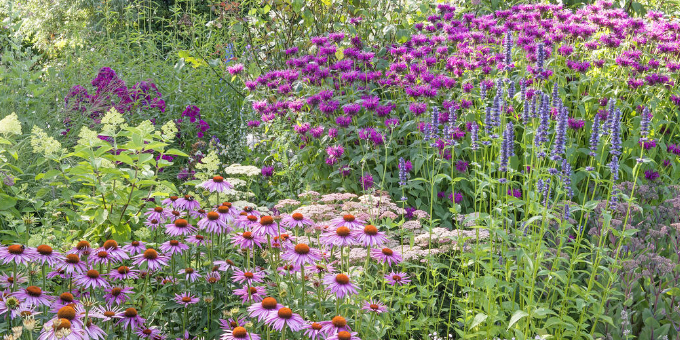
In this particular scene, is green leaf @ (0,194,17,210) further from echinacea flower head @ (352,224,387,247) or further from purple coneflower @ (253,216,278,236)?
echinacea flower head @ (352,224,387,247)

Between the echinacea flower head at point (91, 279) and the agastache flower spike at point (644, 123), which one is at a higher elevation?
the agastache flower spike at point (644, 123)

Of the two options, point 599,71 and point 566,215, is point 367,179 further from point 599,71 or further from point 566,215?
point 599,71

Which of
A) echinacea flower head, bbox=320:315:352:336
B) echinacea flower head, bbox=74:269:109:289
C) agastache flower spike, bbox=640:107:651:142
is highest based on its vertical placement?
agastache flower spike, bbox=640:107:651:142

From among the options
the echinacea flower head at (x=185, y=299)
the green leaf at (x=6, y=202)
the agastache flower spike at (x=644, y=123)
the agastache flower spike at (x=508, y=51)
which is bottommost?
the echinacea flower head at (x=185, y=299)

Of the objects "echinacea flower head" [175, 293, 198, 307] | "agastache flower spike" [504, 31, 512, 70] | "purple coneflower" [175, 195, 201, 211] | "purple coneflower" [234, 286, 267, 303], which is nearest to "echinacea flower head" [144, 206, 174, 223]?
"purple coneflower" [175, 195, 201, 211]

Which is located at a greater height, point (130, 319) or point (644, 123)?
point (644, 123)

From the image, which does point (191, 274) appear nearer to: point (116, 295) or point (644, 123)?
point (116, 295)

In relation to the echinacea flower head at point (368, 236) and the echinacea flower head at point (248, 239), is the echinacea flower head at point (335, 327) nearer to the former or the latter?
the echinacea flower head at point (368, 236)

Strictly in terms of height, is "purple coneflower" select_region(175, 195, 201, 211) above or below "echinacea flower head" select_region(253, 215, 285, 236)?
below

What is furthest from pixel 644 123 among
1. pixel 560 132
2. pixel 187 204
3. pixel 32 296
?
pixel 32 296

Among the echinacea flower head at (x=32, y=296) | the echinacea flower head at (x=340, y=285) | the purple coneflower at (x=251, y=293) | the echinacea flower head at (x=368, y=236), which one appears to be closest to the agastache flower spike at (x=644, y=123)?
the echinacea flower head at (x=368, y=236)

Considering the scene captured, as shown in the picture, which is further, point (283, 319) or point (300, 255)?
point (300, 255)

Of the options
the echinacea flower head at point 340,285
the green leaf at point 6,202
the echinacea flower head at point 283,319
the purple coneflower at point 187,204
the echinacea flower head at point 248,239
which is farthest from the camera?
the green leaf at point 6,202

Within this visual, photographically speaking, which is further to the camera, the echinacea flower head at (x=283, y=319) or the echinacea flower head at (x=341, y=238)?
the echinacea flower head at (x=341, y=238)
